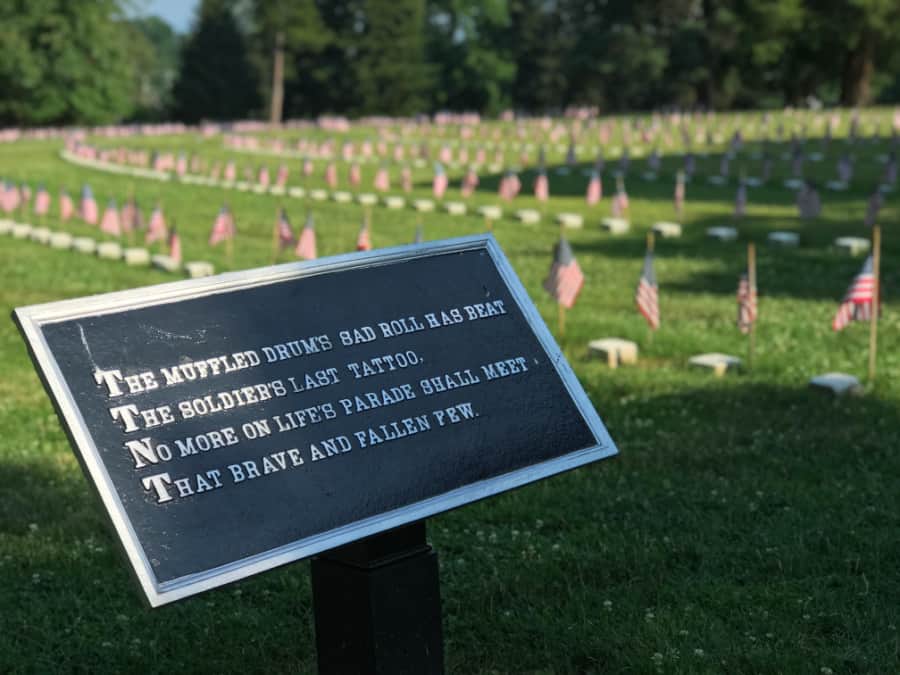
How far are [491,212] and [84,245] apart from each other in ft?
25.1

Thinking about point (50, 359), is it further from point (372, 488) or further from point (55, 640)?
point (55, 640)

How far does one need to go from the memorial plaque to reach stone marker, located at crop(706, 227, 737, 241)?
1607 cm

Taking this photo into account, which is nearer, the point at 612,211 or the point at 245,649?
the point at 245,649

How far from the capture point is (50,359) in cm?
416

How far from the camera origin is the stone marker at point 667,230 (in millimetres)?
21297

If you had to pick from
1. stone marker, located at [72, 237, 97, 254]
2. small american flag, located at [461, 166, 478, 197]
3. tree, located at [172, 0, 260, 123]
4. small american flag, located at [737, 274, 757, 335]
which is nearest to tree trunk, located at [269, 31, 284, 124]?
tree, located at [172, 0, 260, 123]

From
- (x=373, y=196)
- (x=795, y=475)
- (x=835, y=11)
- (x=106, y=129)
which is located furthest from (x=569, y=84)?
(x=795, y=475)

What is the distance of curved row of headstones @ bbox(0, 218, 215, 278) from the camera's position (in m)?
17.9

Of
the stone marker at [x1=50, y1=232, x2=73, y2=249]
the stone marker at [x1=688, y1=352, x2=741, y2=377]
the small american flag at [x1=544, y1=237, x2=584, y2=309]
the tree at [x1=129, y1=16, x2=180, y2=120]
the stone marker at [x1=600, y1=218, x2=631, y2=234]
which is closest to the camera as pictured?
the stone marker at [x1=688, y1=352, x2=741, y2=377]

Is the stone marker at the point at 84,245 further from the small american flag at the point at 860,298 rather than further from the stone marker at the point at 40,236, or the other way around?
the small american flag at the point at 860,298

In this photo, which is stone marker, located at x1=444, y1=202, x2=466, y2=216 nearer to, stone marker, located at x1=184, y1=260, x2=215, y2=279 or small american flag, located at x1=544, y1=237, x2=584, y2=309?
stone marker, located at x1=184, y1=260, x2=215, y2=279

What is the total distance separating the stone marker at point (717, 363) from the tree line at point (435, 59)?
51338 mm

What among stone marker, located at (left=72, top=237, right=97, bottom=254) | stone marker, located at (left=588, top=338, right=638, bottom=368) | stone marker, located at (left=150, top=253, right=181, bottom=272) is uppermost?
stone marker, located at (left=588, top=338, right=638, bottom=368)

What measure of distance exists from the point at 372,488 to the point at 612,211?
68.0ft
